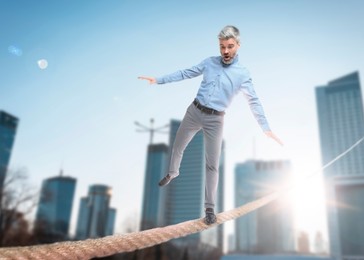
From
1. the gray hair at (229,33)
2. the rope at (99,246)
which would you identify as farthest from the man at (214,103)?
the rope at (99,246)

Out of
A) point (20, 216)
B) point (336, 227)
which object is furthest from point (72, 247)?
point (20, 216)

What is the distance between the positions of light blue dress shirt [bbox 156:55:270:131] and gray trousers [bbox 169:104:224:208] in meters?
0.15

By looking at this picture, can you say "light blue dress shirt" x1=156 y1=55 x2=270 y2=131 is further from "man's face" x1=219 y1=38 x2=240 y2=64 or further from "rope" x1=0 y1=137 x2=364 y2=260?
"rope" x1=0 y1=137 x2=364 y2=260

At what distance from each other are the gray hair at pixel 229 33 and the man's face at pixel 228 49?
0.11 feet

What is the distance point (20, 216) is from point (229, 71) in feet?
185

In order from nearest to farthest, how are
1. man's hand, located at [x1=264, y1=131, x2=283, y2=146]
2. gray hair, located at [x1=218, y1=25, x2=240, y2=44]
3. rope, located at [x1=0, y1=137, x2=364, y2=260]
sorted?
1. rope, located at [x1=0, y1=137, x2=364, y2=260]
2. gray hair, located at [x1=218, y1=25, x2=240, y2=44]
3. man's hand, located at [x1=264, y1=131, x2=283, y2=146]

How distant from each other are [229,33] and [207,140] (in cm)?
117

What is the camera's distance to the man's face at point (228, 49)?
3.69 metres

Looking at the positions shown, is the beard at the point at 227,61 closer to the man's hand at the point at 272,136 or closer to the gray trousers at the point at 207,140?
the gray trousers at the point at 207,140

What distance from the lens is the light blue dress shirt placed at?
400cm

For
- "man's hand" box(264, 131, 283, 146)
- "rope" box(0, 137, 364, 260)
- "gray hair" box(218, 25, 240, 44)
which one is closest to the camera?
"rope" box(0, 137, 364, 260)

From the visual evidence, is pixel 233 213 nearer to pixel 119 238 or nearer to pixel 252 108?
pixel 252 108

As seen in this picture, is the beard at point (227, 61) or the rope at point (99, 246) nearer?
the rope at point (99, 246)

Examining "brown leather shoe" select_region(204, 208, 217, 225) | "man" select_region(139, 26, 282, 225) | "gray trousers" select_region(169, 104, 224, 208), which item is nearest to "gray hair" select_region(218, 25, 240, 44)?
"man" select_region(139, 26, 282, 225)
